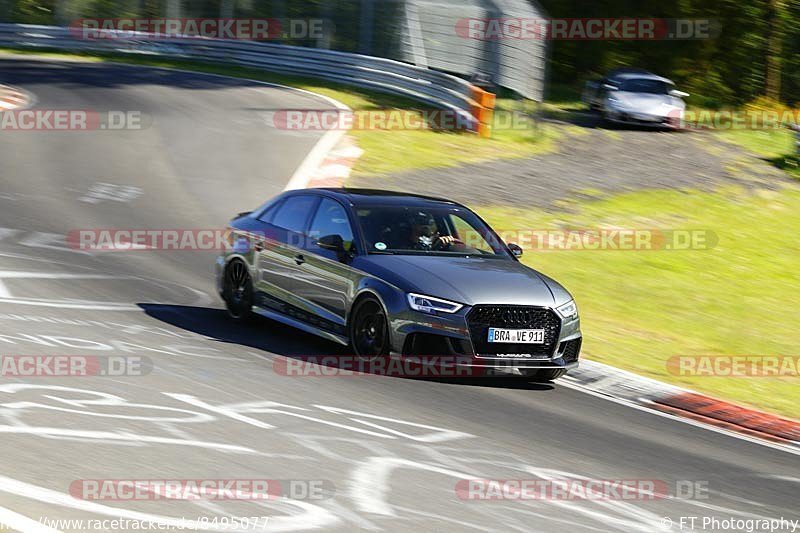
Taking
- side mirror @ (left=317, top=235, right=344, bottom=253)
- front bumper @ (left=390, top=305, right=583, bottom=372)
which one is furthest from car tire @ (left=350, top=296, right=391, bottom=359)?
side mirror @ (left=317, top=235, right=344, bottom=253)

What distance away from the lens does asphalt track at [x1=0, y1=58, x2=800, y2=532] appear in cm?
692

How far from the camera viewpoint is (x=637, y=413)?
10516mm

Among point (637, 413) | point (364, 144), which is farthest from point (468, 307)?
point (364, 144)

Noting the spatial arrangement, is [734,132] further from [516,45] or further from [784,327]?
[784,327]

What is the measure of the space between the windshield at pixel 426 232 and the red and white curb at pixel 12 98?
1563cm

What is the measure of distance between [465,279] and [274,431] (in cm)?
279

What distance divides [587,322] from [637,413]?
382cm

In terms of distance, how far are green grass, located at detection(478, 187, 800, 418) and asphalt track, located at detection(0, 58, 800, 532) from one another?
2390mm

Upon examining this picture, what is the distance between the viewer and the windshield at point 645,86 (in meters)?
31.7

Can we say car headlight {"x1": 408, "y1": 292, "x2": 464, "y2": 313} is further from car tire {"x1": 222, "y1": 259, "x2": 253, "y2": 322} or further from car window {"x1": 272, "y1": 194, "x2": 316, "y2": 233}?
car tire {"x1": 222, "y1": 259, "x2": 253, "y2": 322}

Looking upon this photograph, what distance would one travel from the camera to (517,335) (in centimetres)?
1037

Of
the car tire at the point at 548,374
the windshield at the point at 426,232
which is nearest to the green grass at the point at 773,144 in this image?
the windshield at the point at 426,232

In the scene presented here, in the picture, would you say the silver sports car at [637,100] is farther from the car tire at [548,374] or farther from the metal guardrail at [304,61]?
the car tire at [548,374]

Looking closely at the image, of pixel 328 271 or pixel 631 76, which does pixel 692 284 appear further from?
pixel 631 76
